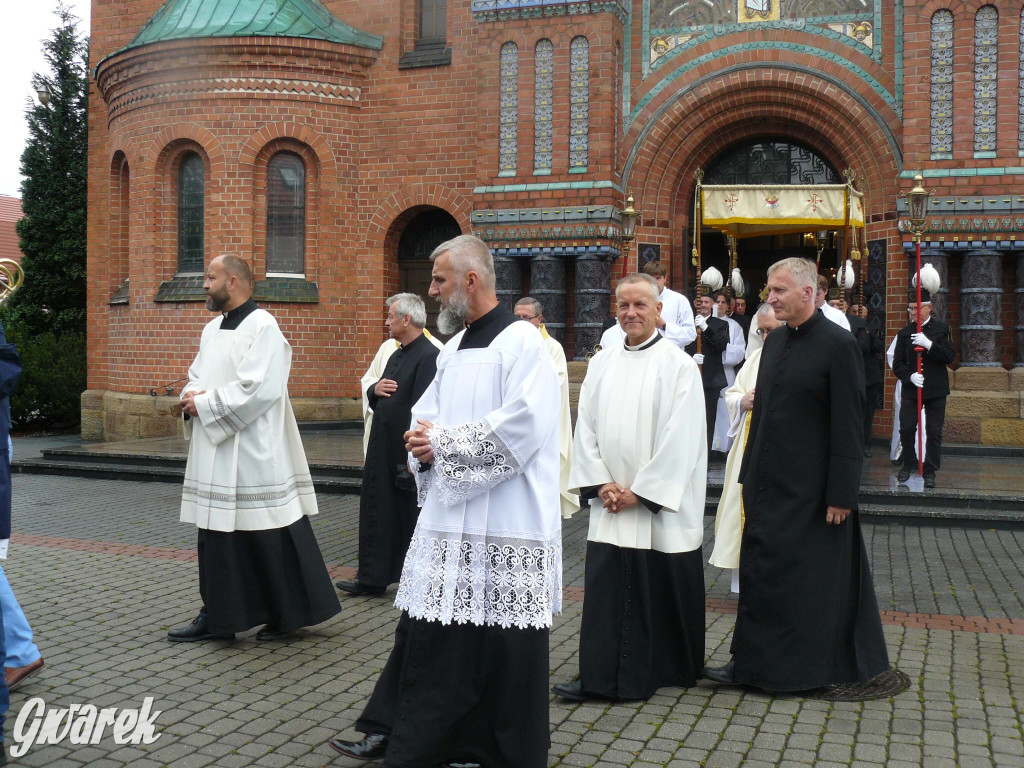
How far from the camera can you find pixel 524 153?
49.6 ft

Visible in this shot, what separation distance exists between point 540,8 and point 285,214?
5.17m

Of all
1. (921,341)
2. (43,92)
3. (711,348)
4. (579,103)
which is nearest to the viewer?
(921,341)

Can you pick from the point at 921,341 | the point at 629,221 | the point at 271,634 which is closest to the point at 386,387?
the point at 271,634

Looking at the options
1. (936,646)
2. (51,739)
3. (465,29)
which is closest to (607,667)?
(936,646)

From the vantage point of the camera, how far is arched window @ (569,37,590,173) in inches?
583

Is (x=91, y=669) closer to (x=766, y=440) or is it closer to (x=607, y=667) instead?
(x=607, y=667)

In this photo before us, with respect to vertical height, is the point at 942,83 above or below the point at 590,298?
above

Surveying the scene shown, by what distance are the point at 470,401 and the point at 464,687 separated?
42.9 inches

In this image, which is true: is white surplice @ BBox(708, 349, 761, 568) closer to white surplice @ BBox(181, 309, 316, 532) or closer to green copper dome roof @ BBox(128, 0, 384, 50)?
white surplice @ BBox(181, 309, 316, 532)

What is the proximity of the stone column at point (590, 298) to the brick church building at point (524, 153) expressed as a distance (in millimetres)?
36

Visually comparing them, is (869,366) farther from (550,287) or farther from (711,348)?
(550,287)

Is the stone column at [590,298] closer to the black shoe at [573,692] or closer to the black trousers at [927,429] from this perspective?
the black trousers at [927,429]

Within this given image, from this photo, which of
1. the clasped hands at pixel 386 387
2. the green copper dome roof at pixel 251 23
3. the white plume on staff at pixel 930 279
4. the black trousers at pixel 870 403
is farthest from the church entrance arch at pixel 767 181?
the clasped hands at pixel 386 387

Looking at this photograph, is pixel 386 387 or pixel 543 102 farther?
pixel 543 102
